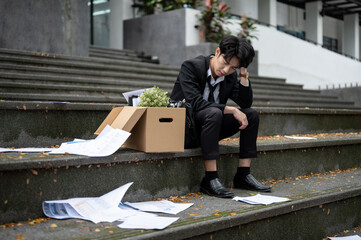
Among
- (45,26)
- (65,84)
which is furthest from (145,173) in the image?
(45,26)

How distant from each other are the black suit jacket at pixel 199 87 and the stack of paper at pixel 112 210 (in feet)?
2.34

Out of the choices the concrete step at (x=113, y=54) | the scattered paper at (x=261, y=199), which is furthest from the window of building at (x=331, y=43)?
the scattered paper at (x=261, y=199)

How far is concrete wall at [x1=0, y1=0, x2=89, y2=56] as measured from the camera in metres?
5.86

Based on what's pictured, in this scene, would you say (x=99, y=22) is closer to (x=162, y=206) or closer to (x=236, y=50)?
(x=236, y=50)

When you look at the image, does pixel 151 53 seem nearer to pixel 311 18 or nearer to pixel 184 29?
pixel 184 29

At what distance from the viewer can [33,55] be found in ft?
16.2

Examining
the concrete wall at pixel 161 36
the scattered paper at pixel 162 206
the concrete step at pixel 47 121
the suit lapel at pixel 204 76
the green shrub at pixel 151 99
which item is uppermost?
the concrete wall at pixel 161 36

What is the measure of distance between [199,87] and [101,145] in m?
0.80

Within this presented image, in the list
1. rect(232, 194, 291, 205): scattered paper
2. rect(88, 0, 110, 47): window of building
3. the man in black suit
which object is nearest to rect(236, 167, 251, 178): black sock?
the man in black suit

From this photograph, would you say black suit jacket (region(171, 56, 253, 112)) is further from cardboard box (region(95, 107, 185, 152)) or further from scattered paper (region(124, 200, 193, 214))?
scattered paper (region(124, 200, 193, 214))

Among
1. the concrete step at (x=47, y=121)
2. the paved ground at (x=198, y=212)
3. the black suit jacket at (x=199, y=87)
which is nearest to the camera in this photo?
the paved ground at (x=198, y=212)

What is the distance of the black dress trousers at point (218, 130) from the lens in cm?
238

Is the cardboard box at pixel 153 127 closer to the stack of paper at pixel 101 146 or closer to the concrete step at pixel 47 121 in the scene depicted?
the stack of paper at pixel 101 146

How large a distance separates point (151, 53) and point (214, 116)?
19.8 feet
